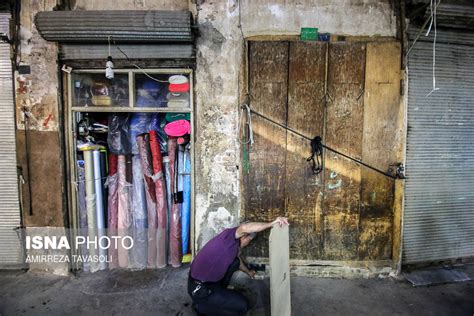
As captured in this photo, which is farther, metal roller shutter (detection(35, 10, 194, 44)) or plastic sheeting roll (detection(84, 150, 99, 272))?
plastic sheeting roll (detection(84, 150, 99, 272))

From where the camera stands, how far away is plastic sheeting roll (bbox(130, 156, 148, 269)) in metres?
4.28

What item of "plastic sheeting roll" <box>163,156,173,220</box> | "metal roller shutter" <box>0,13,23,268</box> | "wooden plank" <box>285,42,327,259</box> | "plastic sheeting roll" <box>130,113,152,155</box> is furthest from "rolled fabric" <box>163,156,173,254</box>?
"metal roller shutter" <box>0,13,23,268</box>

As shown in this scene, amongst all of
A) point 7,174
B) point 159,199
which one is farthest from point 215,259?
point 7,174

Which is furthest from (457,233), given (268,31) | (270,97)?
(268,31)

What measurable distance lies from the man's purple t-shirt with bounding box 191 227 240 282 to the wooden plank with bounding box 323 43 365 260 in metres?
1.55

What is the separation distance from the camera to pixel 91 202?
421 centimetres

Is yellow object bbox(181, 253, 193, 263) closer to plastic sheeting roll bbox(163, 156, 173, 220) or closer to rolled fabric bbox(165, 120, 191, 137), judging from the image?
plastic sheeting roll bbox(163, 156, 173, 220)

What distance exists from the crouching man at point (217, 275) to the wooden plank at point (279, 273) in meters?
0.13

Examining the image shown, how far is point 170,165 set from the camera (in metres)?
4.31

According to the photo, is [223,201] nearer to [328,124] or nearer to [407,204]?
[328,124]

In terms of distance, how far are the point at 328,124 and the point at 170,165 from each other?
2299 mm

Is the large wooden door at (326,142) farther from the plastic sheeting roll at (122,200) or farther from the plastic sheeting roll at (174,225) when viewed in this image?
the plastic sheeting roll at (122,200)

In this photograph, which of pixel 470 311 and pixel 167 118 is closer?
pixel 470 311

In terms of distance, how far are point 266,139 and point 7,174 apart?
3.63 m
